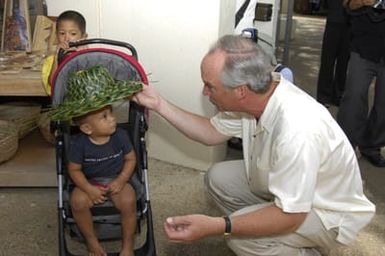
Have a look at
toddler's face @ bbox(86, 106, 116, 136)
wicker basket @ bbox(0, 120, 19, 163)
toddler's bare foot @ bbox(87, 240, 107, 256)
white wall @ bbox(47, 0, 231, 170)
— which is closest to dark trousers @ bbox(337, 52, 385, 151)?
white wall @ bbox(47, 0, 231, 170)

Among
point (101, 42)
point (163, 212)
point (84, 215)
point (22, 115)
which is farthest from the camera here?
point (22, 115)

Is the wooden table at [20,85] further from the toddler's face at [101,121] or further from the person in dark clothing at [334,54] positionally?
the person in dark clothing at [334,54]

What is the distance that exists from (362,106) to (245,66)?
6.12 feet

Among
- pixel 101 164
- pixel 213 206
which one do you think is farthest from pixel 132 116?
pixel 213 206

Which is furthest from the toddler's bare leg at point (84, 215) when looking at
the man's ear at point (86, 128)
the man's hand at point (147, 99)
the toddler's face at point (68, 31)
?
the toddler's face at point (68, 31)

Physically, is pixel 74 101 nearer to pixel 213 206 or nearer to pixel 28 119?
pixel 213 206

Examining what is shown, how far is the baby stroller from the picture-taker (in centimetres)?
213

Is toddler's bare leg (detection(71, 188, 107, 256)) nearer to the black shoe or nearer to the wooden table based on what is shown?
the wooden table

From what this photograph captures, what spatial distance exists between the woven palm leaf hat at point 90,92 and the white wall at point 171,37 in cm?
92

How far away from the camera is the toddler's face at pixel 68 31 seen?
2688 millimetres

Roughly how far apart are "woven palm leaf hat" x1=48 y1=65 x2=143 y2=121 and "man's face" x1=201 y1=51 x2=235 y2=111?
39cm

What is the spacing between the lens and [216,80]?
1713mm

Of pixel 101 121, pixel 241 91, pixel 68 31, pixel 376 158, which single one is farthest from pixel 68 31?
pixel 376 158

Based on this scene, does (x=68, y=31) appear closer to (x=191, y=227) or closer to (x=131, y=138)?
(x=131, y=138)
